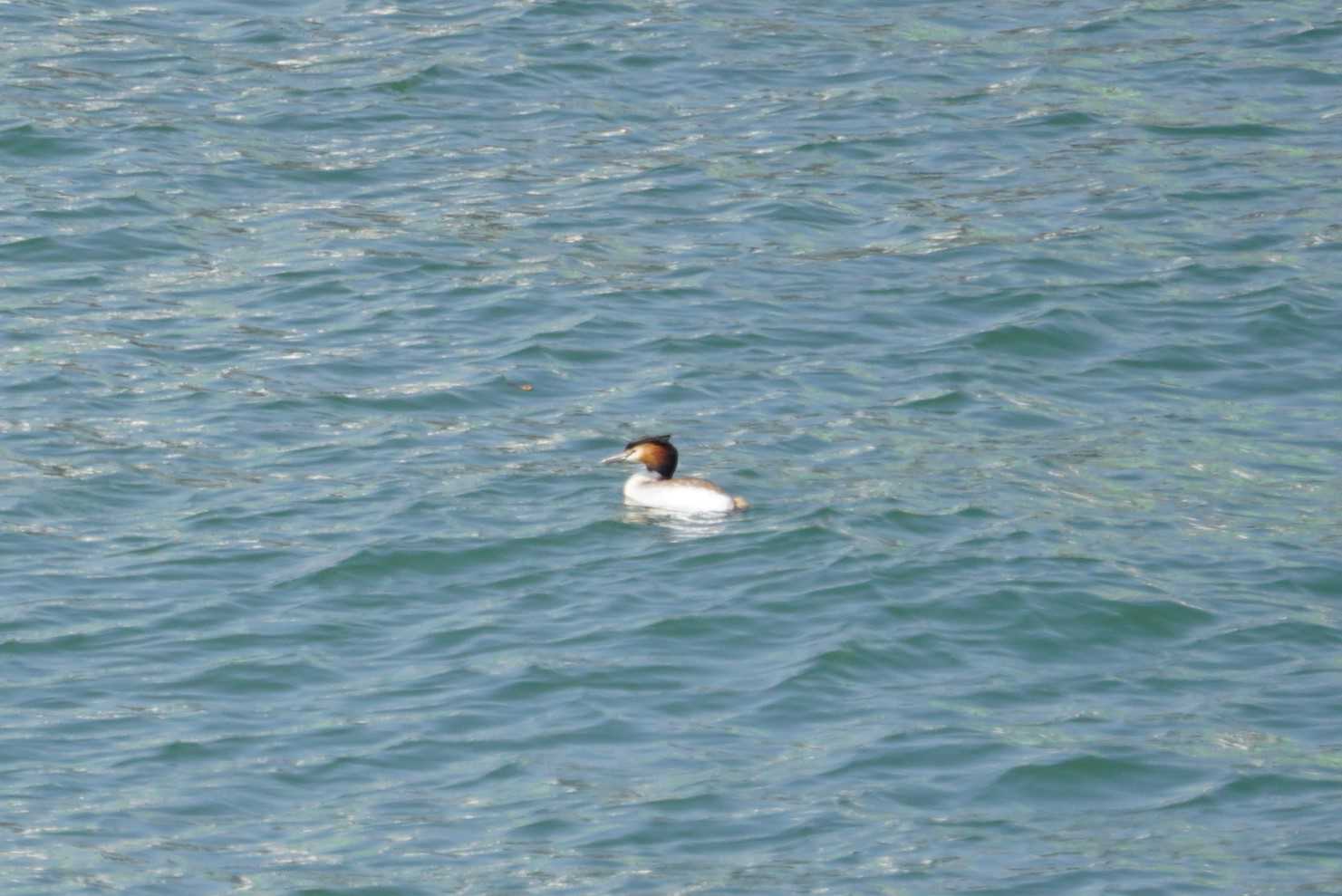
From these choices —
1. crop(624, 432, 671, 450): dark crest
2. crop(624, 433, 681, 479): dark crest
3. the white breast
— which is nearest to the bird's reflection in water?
the white breast

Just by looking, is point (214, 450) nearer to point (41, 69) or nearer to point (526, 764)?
point (526, 764)

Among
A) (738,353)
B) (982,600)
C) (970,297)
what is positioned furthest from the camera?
(970,297)

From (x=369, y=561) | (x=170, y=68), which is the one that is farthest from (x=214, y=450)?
(x=170, y=68)

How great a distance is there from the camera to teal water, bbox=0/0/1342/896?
10.9 meters

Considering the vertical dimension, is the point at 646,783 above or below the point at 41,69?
below

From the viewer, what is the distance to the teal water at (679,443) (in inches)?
427

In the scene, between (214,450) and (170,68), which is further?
(170,68)

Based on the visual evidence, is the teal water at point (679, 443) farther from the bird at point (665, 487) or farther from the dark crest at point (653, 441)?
the dark crest at point (653, 441)

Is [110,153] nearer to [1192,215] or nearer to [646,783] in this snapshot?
[1192,215]

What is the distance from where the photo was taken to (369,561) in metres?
13.8

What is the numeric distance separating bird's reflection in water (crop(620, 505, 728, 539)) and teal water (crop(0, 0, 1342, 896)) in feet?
0.16

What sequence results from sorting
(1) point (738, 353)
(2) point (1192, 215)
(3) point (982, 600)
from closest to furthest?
(3) point (982, 600) → (1) point (738, 353) → (2) point (1192, 215)

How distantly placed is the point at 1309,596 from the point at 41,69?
13491 mm

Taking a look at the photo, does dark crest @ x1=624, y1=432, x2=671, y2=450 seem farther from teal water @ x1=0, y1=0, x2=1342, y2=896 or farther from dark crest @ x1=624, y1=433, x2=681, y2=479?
teal water @ x1=0, y1=0, x2=1342, y2=896
